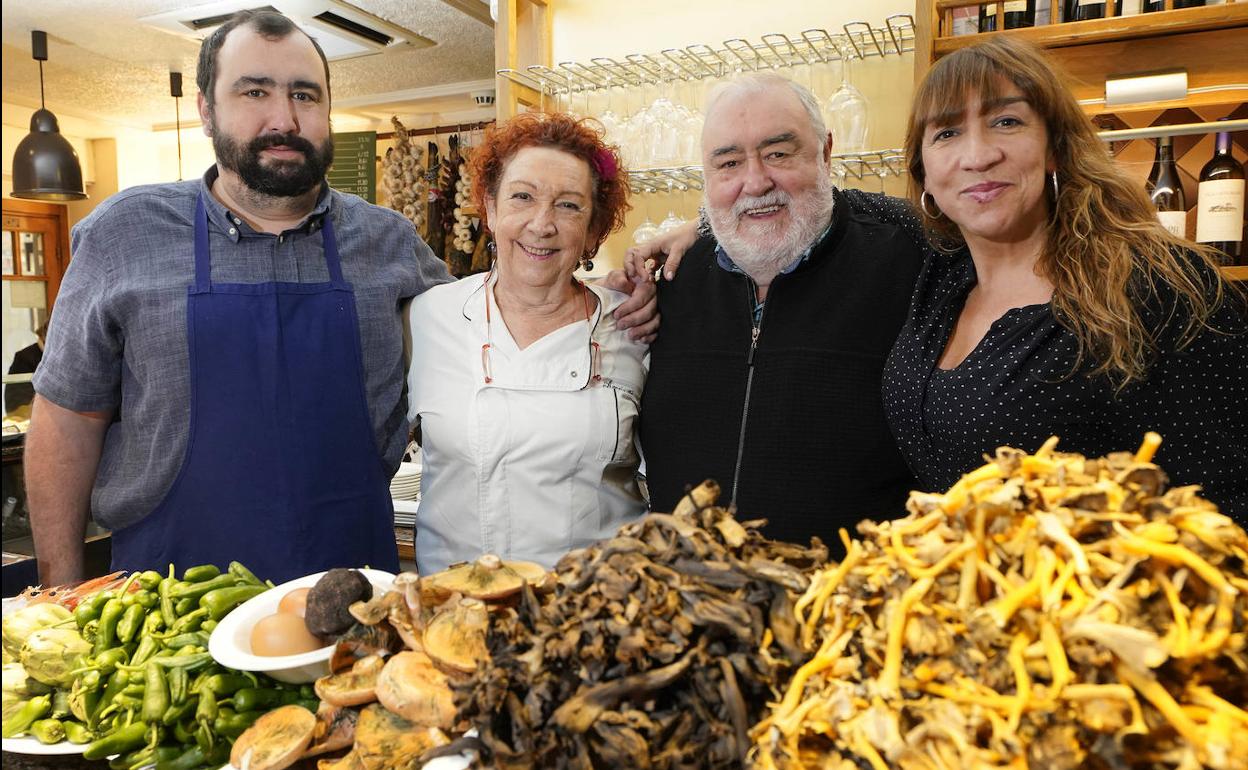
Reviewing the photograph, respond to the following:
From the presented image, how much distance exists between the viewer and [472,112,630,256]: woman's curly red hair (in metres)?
2.08

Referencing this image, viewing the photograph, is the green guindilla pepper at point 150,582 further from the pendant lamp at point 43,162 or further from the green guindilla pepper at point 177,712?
the pendant lamp at point 43,162

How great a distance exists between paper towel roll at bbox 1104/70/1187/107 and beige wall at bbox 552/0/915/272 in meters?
0.77

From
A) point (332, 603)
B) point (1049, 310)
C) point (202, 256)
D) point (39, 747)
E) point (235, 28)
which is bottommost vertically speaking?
point (39, 747)

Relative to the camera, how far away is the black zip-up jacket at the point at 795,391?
75.9 inches

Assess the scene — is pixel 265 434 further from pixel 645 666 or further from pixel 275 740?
pixel 645 666

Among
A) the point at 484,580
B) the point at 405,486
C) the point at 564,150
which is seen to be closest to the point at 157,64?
the point at 405,486

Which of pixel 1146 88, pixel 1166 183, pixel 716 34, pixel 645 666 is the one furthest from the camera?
pixel 716 34

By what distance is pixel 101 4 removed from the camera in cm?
484

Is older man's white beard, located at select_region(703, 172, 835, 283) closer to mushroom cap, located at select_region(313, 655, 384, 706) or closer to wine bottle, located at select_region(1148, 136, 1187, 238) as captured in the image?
mushroom cap, located at select_region(313, 655, 384, 706)

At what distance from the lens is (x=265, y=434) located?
211 cm

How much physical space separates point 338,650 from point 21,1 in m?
5.30

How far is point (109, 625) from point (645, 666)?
3.10ft

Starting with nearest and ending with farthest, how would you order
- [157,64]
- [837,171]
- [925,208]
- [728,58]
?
[925,208] → [837,171] → [728,58] → [157,64]

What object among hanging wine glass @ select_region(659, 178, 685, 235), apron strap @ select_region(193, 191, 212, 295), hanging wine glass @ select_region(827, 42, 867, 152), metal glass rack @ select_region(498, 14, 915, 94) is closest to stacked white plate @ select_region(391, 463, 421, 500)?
hanging wine glass @ select_region(659, 178, 685, 235)
